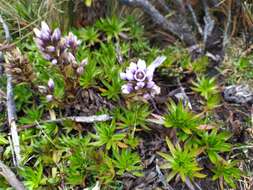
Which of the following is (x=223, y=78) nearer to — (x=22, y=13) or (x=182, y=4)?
(x=182, y=4)

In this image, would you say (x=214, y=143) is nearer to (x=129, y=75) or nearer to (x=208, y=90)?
(x=208, y=90)

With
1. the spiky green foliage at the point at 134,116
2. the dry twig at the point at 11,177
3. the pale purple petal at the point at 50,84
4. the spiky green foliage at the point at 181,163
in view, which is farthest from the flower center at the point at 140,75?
the dry twig at the point at 11,177

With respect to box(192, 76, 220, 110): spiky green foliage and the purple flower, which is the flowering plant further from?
box(192, 76, 220, 110): spiky green foliage

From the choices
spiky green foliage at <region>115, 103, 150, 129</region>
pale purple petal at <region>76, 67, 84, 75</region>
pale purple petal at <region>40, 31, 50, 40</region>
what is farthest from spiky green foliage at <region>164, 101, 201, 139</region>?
pale purple petal at <region>40, 31, 50, 40</region>

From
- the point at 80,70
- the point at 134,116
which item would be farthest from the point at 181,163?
the point at 80,70

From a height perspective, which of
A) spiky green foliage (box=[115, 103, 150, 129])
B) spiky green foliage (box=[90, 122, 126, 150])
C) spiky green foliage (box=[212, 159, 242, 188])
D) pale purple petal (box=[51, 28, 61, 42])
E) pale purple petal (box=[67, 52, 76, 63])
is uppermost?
pale purple petal (box=[51, 28, 61, 42])

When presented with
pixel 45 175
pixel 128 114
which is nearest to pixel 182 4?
pixel 128 114
